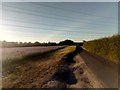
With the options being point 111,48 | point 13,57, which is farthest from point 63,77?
point 13,57

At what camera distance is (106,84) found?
11672 millimetres

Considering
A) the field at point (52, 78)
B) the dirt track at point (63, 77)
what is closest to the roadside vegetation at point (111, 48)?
the dirt track at point (63, 77)

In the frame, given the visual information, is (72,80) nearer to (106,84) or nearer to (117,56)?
(106,84)

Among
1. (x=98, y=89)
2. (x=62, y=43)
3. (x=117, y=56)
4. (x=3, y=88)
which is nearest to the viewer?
(x=98, y=89)

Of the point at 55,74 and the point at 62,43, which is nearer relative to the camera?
the point at 55,74

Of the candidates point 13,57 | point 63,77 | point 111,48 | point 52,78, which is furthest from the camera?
point 13,57

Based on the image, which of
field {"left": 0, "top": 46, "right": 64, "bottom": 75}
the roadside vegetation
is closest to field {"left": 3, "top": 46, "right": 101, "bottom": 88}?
field {"left": 0, "top": 46, "right": 64, "bottom": 75}

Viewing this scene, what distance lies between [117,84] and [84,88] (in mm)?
1842

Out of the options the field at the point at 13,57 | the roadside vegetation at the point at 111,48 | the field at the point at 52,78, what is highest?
the roadside vegetation at the point at 111,48

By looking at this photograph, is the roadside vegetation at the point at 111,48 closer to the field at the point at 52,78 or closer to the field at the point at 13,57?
the field at the point at 52,78

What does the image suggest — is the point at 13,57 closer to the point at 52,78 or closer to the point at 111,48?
the point at 111,48

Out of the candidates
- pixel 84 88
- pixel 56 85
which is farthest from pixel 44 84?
pixel 84 88

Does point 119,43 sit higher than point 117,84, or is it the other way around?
point 119,43

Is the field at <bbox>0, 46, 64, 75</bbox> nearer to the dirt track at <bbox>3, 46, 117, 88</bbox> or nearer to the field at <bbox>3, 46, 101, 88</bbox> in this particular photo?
the field at <bbox>3, 46, 101, 88</bbox>
